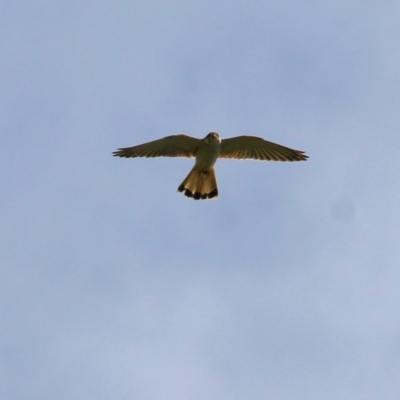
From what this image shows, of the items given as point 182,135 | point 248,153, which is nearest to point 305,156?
point 248,153

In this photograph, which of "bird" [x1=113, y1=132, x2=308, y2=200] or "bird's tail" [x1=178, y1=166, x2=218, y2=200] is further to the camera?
"bird's tail" [x1=178, y1=166, x2=218, y2=200]

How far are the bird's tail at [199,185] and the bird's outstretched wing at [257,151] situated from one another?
0.54 m

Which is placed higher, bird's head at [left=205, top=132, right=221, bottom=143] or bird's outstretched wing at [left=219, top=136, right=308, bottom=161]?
bird's outstretched wing at [left=219, top=136, right=308, bottom=161]

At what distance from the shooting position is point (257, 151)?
2241 cm

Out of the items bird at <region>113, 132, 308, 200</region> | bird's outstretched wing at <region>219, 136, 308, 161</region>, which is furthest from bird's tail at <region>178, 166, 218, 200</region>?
bird's outstretched wing at <region>219, 136, 308, 161</region>

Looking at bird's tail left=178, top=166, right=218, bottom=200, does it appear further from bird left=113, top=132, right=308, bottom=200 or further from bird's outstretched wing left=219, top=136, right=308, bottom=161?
bird's outstretched wing left=219, top=136, right=308, bottom=161

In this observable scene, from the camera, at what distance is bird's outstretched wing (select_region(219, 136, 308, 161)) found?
22.0 meters

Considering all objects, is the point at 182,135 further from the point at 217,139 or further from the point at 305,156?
the point at 305,156

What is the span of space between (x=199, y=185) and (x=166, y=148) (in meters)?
1.06

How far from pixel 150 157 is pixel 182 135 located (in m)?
1.06

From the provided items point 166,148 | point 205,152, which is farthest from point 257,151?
point 166,148

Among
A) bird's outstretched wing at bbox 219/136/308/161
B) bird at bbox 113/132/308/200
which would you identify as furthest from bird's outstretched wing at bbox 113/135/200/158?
bird's outstretched wing at bbox 219/136/308/161

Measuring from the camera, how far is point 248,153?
22.4 m

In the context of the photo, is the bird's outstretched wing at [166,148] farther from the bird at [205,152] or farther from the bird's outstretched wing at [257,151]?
the bird's outstretched wing at [257,151]
